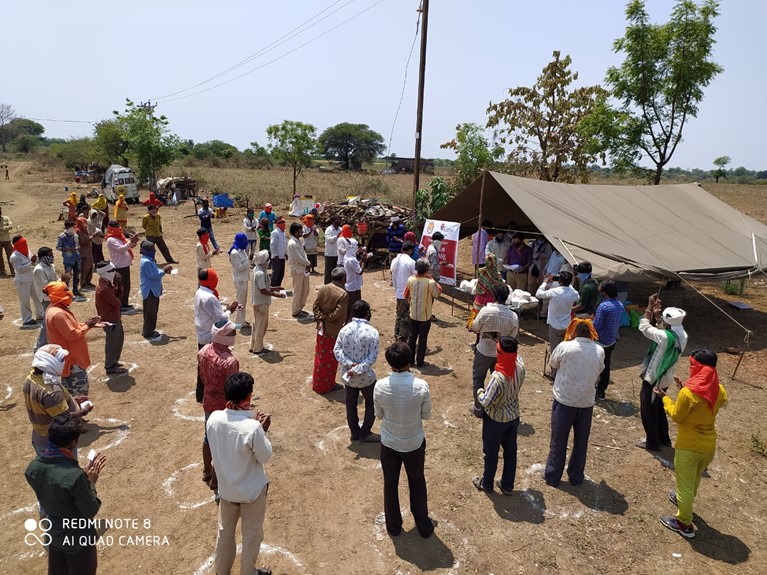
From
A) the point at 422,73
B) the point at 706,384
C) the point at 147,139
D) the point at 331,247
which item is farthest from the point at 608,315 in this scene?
the point at 147,139

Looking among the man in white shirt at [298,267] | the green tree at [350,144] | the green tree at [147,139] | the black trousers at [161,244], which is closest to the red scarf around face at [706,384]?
the man in white shirt at [298,267]

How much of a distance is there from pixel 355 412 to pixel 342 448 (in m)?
0.41

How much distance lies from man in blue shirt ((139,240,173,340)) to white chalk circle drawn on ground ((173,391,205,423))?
227cm

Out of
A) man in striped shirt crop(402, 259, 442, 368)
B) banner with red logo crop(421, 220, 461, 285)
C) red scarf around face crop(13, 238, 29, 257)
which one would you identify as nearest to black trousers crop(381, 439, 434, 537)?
man in striped shirt crop(402, 259, 442, 368)

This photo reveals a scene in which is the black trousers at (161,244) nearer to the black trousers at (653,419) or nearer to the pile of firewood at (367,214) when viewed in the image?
the pile of firewood at (367,214)

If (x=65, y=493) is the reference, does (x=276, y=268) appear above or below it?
above

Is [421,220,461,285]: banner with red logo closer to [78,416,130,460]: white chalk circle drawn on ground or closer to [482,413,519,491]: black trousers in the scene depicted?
[482,413,519,491]: black trousers

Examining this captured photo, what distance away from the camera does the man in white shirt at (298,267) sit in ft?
28.7

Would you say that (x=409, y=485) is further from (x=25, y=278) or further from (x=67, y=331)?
(x=25, y=278)

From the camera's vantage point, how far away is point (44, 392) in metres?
3.94

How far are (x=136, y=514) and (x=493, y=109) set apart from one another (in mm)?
16506

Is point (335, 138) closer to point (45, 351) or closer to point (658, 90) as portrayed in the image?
point (658, 90)

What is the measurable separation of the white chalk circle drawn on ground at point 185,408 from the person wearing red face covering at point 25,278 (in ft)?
13.5

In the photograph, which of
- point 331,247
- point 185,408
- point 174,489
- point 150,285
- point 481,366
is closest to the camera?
point 174,489
